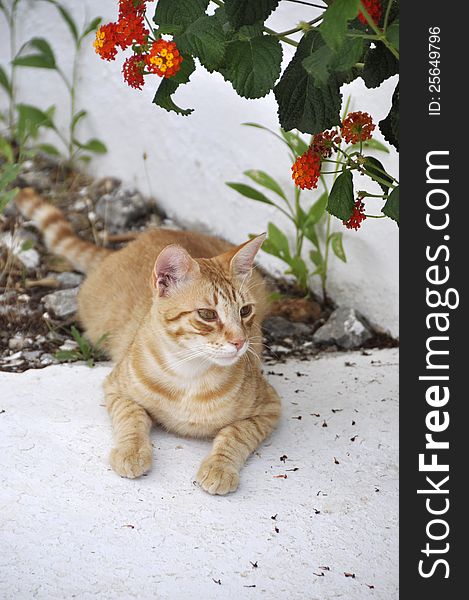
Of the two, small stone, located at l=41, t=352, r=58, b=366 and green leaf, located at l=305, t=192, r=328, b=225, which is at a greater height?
green leaf, located at l=305, t=192, r=328, b=225

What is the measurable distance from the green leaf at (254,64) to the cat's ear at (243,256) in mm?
633

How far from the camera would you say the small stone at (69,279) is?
4.02m

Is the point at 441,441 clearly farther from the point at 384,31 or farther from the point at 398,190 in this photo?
the point at 384,31

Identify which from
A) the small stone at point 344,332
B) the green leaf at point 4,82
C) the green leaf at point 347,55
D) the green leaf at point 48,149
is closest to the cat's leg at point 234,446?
the small stone at point 344,332

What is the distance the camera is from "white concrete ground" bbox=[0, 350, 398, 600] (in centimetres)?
221

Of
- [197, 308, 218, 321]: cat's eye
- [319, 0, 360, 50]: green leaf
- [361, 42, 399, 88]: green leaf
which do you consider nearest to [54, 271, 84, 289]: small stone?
[197, 308, 218, 321]: cat's eye

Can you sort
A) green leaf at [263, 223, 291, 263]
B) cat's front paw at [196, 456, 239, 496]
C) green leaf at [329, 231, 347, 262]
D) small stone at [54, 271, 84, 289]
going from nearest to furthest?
cat's front paw at [196, 456, 239, 496], green leaf at [329, 231, 347, 262], green leaf at [263, 223, 291, 263], small stone at [54, 271, 84, 289]

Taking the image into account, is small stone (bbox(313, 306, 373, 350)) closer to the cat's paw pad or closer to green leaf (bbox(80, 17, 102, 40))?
the cat's paw pad

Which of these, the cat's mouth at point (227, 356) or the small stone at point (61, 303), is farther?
the small stone at point (61, 303)

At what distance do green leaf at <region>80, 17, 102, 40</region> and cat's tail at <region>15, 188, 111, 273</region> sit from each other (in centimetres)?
94

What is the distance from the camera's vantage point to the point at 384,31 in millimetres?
2018

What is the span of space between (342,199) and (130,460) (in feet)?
3.15

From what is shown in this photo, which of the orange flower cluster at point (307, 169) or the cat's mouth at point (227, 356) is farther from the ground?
the orange flower cluster at point (307, 169)

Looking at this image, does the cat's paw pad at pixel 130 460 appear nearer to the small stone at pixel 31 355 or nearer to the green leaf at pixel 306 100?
the small stone at pixel 31 355
